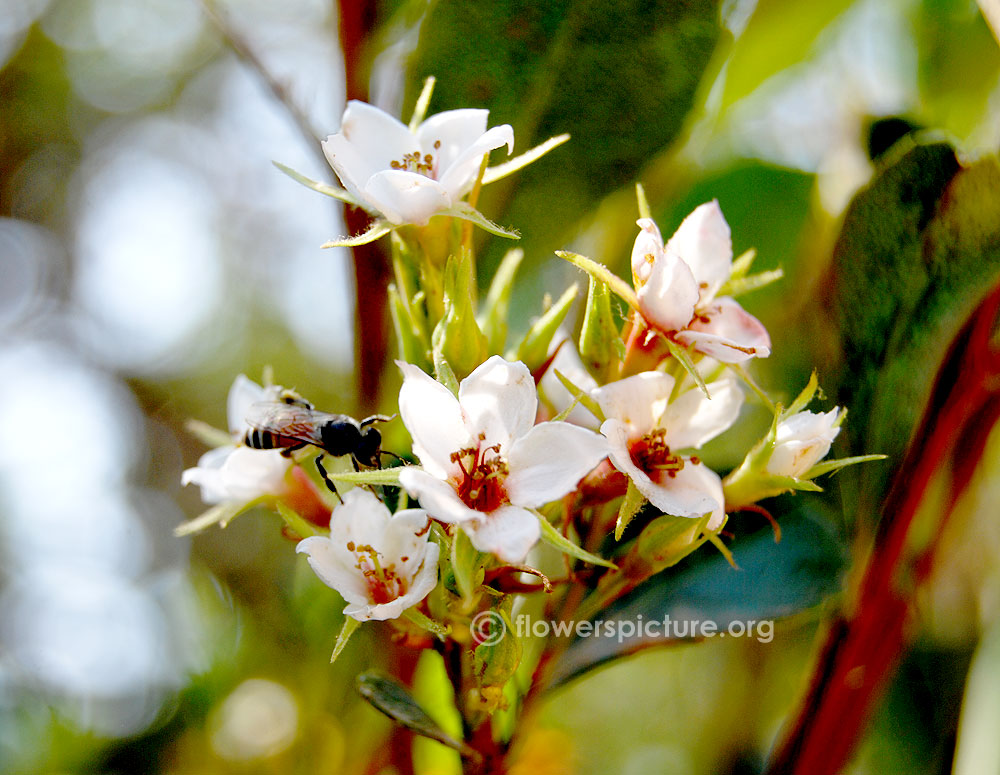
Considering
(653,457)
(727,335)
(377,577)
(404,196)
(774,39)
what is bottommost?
(377,577)

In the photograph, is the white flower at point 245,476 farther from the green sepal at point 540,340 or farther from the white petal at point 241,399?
the green sepal at point 540,340

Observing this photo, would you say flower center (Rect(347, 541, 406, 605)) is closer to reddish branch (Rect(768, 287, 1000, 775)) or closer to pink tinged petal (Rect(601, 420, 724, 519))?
pink tinged petal (Rect(601, 420, 724, 519))

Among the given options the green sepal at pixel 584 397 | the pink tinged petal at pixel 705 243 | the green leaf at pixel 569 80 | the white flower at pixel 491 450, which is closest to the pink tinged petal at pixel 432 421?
the white flower at pixel 491 450

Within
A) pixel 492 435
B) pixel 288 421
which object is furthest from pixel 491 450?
pixel 288 421

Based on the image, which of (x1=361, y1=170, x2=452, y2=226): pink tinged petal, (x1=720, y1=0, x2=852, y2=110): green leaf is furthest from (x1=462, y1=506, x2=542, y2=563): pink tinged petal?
(x1=720, y1=0, x2=852, y2=110): green leaf

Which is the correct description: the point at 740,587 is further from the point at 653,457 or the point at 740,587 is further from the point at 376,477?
the point at 376,477

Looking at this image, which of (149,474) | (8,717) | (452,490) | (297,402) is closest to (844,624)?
(452,490)
